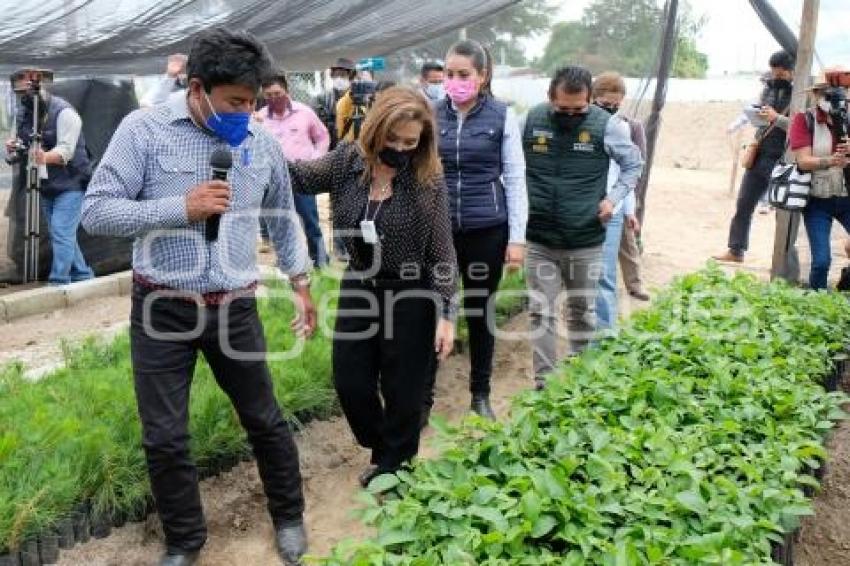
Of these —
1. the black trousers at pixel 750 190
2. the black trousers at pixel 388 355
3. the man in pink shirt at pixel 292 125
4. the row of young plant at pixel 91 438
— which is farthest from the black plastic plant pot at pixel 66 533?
the black trousers at pixel 750 190

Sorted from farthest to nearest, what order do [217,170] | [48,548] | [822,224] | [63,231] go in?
[63,231]
[822,224]
[48,548]
[217,170]

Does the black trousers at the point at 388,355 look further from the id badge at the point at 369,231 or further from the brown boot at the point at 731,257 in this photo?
the brown boot at the point at 731,257

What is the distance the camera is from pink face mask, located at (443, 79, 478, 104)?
3.83 m

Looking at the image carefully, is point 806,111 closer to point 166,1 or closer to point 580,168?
point 580,168

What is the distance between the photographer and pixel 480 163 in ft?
13.0

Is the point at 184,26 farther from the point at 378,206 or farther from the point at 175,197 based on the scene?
the point at 175,197

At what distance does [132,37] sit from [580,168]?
363 centimetres

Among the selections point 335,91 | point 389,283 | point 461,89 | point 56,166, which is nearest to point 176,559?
point 389,283

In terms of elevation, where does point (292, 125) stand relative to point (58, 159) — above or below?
above

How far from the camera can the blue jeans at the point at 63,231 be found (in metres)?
6.66

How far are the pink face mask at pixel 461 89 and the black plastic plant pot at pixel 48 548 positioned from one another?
95.8 inches

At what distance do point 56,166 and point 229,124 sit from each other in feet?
14.9

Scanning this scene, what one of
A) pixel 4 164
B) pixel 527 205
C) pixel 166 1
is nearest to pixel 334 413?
pixel 527 205

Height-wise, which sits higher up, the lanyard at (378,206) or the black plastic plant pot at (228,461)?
the lanyard at (378,206)
